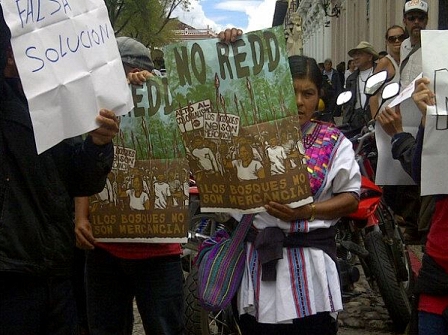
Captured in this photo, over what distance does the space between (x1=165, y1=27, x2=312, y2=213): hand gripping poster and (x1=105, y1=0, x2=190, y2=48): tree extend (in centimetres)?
3223

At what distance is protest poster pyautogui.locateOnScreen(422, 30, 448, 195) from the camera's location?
2.58m

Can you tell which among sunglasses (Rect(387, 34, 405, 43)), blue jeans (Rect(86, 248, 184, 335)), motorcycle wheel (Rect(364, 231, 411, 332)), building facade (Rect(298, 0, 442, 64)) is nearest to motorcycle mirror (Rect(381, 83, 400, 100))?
blue jeans (Rect(86, 248, 184, 335))

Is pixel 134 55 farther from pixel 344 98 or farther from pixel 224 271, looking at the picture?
pixel 344 98

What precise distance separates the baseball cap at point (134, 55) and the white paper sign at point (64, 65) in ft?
3.07

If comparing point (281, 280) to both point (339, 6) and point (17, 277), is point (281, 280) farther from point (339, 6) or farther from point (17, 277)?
point (339, 6)

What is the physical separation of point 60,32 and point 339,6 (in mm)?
30247

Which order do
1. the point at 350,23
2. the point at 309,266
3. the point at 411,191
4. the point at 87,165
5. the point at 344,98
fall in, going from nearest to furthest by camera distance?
the point at 87,165, the point at 309,266, the point at 411,191, the point at 344,98, the point at 350,23

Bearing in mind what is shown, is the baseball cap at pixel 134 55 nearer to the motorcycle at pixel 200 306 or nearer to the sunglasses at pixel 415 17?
the motorcycle at pixel 200 306

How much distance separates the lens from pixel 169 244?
3.24 m

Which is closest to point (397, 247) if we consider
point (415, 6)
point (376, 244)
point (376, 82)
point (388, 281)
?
point (376, 244)

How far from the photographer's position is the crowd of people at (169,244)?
2.40 meters

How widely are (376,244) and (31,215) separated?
297cm

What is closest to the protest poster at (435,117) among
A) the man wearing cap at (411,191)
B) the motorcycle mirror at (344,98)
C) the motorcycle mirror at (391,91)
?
the man wearing cap at (411,191)

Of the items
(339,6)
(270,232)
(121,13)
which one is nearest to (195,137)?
(270,232)
